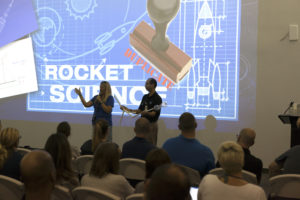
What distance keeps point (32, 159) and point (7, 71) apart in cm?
558

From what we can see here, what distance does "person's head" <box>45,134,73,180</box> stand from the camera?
7.53 feet

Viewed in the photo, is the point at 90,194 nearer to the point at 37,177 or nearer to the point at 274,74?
the point at 37,177

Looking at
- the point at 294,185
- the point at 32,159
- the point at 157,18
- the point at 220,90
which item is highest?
the point at 157,18

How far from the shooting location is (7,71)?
656 cm

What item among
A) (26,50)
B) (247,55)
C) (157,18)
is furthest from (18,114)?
(247,55)

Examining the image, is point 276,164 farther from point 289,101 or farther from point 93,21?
point 93,21

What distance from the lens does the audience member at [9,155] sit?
245cm

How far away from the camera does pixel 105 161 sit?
85.5 inches

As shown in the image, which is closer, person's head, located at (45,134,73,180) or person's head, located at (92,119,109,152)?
person's head, located at (45,134,73,180)

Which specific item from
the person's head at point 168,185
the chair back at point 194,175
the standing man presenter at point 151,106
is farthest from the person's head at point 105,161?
the standing man presenter at point 151,106

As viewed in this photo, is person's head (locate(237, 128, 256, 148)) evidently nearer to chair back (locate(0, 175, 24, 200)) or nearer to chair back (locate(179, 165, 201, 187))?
chair back (locate(179, 165, 201, 187))

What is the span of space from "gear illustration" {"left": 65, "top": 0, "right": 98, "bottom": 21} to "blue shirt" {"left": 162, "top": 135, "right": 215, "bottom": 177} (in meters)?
3.92

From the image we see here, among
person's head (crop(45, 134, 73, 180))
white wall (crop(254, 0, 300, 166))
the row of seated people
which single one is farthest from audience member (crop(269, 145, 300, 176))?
white wall (crop(254, 0, 300, 166))

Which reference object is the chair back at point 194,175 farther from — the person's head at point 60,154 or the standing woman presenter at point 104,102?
the standing woman presenter at point 104,102
